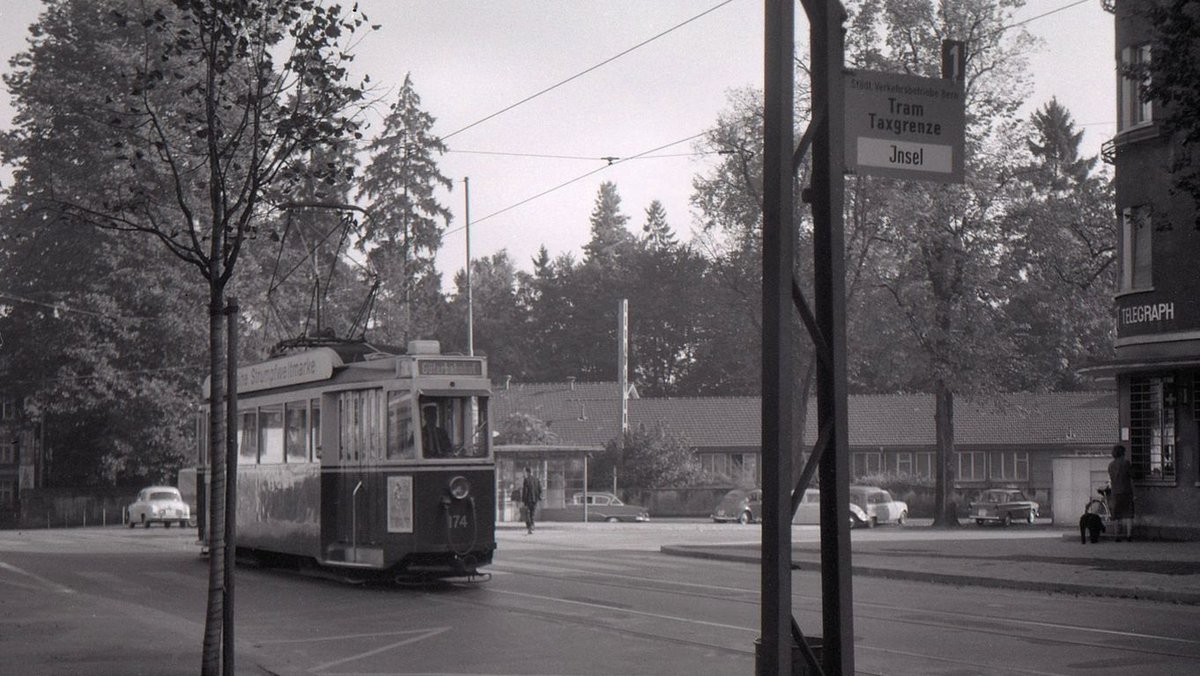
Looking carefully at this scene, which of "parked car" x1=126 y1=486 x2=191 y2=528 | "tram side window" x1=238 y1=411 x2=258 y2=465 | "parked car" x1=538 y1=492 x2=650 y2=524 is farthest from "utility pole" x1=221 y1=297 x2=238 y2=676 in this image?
"parked car" x1=538 y1=492 x2=650 y2=524

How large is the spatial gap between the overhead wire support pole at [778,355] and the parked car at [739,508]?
52.0 meters

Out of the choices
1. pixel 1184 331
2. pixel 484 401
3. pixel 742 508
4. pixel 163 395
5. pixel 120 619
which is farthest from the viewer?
pixel 742 508

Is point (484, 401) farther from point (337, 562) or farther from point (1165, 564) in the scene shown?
point (1165, 564)

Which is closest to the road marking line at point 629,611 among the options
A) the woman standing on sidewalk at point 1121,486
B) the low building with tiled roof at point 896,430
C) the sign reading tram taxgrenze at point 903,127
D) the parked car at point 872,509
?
the sign reading tram taxgrenze at point 903,127

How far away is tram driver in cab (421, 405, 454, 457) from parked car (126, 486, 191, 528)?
35.4 m

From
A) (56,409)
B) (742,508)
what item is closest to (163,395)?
(56,409)

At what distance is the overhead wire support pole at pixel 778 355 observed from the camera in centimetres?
721

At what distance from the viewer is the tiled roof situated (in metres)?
74.9

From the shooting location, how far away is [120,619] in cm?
1598

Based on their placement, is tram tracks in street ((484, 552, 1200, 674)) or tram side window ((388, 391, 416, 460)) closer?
tram tracks in street ((484, 552, 1200, 674))

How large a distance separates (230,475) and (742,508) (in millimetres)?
49619

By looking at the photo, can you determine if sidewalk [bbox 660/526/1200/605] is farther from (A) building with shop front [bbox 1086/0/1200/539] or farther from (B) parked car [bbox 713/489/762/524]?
(B) parked car [bbox 713/489/762/524]

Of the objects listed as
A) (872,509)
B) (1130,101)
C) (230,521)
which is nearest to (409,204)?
(872,509)

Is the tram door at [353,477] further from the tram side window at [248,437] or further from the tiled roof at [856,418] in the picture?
the tiled roof at [856,418]
